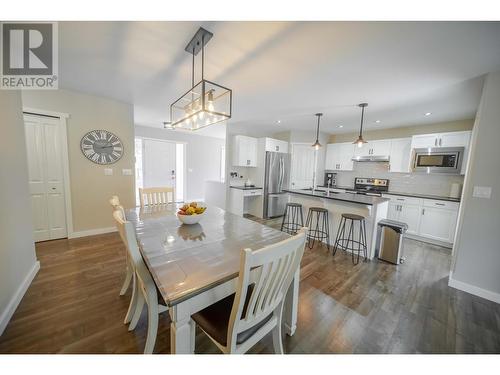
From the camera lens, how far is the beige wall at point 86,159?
287cm

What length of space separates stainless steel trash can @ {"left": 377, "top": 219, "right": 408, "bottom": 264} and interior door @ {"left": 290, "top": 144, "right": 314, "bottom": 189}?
2649mm

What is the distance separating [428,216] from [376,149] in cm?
176

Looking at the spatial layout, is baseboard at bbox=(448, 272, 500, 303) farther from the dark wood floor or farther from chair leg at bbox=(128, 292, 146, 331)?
chair leg at bbox=(128, 292, 146, 331)

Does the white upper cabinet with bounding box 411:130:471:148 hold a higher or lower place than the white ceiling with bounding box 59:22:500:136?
lower

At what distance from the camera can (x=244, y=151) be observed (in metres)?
4.81

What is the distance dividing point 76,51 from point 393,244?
4.39 m

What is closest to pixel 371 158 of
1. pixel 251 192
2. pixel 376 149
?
pixel 376 149

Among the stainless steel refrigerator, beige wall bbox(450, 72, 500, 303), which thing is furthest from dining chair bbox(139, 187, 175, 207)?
beige wall bbox(450, 72, 500, 303)

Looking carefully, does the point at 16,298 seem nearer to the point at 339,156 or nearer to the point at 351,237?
the point at 351,237

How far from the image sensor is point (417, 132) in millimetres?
3975

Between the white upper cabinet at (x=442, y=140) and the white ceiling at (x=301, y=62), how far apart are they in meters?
0.35

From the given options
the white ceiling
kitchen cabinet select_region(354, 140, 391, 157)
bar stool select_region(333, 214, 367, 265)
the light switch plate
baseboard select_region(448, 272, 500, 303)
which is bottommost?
baseboard select_region(448, 272, 500, 303)

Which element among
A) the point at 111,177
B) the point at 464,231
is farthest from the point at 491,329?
the point at 111,177

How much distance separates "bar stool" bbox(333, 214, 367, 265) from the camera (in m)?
2.75
